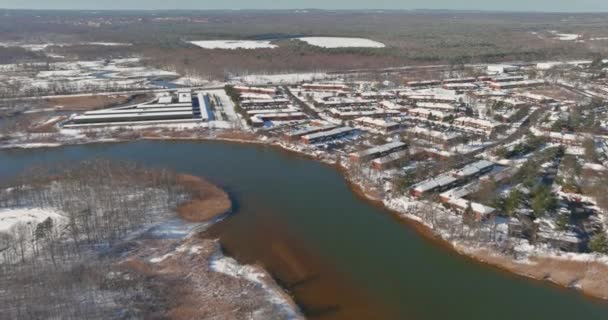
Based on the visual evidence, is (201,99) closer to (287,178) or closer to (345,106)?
(345,106)

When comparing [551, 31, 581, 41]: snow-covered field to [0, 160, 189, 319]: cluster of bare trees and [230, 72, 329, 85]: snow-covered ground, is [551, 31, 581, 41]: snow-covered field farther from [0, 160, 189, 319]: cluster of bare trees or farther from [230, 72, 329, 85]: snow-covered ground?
[0, 160, 189, 319]: cluster of bare trees

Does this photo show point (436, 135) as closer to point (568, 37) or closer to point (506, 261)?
point (506, 261)

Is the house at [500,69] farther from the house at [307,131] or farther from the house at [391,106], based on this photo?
the house at [307,131]

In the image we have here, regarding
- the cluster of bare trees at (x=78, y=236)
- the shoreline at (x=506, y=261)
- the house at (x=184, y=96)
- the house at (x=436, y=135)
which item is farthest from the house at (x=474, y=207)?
the house at (x=184, y=96)

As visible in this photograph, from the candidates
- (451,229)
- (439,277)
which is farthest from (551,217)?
(439,277)

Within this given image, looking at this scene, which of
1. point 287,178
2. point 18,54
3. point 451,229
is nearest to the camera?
point 451,229

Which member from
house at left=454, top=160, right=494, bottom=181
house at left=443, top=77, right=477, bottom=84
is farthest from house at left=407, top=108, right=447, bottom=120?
house at left=443, top=77, right=477, bottom=84

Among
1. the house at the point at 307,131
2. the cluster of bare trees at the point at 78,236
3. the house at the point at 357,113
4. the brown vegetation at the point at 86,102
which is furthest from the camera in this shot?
the brown vegetation at the point at 86,102
